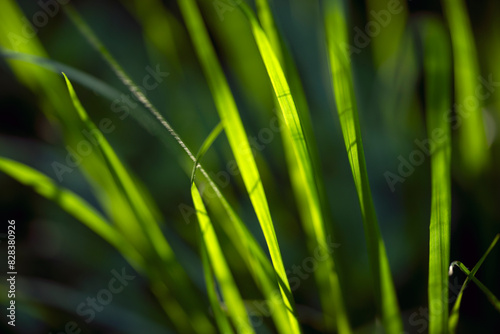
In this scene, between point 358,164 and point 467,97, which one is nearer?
point 358,164

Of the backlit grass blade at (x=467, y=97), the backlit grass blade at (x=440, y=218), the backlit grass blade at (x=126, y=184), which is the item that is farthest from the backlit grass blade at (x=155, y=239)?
the backlit grass blade at (x=467, y=97)

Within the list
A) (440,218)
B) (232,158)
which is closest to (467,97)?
(440,218)

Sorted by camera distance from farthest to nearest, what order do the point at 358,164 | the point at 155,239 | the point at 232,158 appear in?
1. the point at 232,158
2. the point at 155,239
3. the point at 358,164

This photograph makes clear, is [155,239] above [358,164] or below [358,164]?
below

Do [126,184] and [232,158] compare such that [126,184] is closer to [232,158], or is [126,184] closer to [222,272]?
→ [222,272]

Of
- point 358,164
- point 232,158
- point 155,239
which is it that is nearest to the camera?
point 358,164

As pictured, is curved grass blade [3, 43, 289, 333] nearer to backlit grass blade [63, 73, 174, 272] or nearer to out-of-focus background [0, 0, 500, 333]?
backlit grass blade [63, 73, 174, 272]
